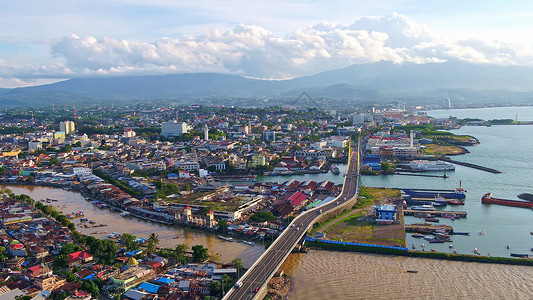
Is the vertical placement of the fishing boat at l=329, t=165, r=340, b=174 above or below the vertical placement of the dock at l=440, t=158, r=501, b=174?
below

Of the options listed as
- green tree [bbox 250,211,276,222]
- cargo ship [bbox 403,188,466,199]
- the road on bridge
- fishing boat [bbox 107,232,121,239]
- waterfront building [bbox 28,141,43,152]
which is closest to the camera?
the road on bridge

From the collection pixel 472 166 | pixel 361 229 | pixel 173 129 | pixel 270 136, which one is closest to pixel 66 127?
pixel 173 129

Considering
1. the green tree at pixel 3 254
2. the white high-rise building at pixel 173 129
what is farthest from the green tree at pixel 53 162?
the green tree at pixel 3 254

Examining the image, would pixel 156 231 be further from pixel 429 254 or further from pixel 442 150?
pixel 442 150

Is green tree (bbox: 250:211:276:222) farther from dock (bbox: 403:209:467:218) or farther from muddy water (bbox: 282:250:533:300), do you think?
dock (bbox: 403:209:467:218)

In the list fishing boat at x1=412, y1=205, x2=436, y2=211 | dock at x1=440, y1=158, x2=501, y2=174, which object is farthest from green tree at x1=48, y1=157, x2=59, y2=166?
dock at x1=440, y1=158, x2=501, y2=174

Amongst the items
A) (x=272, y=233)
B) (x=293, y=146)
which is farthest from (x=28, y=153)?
(x=272, y=233)

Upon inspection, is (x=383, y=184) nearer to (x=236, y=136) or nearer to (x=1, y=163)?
(x=236, y=136)
